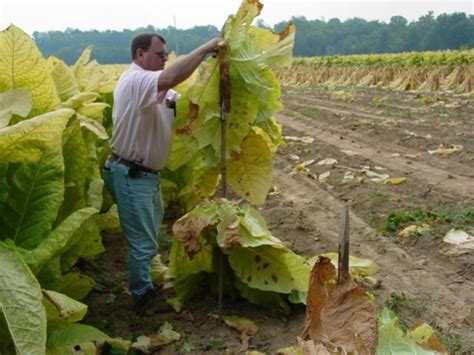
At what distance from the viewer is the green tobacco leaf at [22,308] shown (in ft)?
6.63

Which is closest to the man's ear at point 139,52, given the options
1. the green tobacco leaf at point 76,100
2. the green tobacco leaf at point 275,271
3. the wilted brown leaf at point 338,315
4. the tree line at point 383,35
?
the green tobacco leaf at point 76,100

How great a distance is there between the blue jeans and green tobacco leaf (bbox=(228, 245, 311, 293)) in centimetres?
67

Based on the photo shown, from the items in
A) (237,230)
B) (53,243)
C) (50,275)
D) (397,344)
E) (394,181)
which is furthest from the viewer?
(394,181)

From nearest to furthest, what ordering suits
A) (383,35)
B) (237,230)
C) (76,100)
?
(76,100)
(237,230)
(383,35)

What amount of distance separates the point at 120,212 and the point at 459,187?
176 inches

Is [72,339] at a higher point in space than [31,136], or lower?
lower

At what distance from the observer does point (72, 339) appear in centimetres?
276

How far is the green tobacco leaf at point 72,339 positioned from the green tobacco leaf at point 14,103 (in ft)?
2.84

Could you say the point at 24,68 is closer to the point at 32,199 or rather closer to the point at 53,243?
the point at 32,199

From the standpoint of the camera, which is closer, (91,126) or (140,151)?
(91,126)

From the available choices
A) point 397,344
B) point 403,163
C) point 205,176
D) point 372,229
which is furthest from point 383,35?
point 397,344

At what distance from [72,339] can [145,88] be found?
1576 millimetres

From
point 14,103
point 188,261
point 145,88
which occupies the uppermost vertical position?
point 14,103

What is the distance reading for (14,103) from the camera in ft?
8.18
